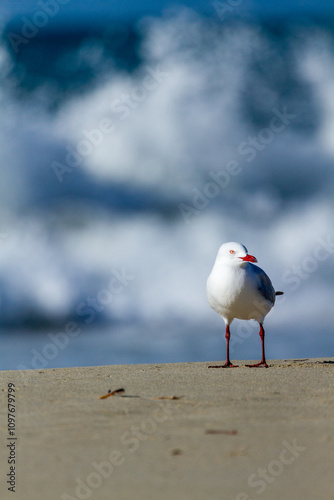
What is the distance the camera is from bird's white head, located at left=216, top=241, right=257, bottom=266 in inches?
452

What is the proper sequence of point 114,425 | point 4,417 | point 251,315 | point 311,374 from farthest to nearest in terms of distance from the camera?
point 251,315, point 311,374, point 4,417, point 114,425

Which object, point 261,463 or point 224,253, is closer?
point 261,463

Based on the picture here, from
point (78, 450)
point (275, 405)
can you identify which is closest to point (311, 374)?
point (275, 405)

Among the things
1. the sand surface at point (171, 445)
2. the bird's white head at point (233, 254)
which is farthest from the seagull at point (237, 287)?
the sand surface at point (171, 445)

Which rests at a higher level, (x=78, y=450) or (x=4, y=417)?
(x=4, y=417)

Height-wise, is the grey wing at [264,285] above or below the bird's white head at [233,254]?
below

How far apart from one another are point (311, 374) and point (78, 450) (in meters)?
5.22

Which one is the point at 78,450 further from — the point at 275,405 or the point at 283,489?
the point at 275,405

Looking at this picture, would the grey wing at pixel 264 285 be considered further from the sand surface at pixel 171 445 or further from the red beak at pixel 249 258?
the sand surface at pixel 171 445

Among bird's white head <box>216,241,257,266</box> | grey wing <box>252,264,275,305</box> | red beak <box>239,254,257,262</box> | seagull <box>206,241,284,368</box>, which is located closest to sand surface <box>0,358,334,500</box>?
red beak <box>239,254,257,262</box>

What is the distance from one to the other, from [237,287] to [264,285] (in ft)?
2.66

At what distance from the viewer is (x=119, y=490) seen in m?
2.60

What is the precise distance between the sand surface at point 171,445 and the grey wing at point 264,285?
618cm

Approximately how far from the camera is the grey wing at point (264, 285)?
11.7 meters
